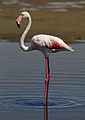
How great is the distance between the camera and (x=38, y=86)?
13289 mm

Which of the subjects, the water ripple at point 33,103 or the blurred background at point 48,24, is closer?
the water ripple at point 33,103

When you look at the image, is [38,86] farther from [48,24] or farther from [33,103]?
[48,24]

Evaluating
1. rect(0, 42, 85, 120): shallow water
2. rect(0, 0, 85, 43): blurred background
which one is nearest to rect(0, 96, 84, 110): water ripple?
rect(0, 42, 85, 120): shallow water

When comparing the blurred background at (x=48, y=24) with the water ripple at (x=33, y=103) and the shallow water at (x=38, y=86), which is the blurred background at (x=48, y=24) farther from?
the water ripple at (x=33, y=103)

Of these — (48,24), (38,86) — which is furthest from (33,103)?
(48,24)

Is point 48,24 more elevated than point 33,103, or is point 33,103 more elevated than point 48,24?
point 33,103

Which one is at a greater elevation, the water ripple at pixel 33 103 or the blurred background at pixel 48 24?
the water ripple at pixel 33 103

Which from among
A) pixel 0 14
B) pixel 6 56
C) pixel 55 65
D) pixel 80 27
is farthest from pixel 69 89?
Answer: pixel 0 14

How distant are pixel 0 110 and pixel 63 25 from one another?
75.6 ft

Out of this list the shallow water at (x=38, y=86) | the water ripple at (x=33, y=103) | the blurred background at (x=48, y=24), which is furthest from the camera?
the blurred background at (x=48, y=24)

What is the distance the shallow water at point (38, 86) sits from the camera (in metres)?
10.5

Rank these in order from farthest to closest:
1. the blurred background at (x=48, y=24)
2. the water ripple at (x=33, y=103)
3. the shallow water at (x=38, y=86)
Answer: the blurred background at (x=48, y=24) → the water ripple at (x=33, y=103) → the shallow water at (x=38, y=86)

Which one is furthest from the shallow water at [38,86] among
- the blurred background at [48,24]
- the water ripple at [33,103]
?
the blurred background at [48,24]

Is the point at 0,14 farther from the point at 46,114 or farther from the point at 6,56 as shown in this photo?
the point at 46,114
